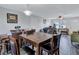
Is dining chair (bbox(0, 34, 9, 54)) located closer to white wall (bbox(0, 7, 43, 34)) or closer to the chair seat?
white wall (bbox(0, 7, 43, 34))

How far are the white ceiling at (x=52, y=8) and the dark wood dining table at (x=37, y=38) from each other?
1.22 ft

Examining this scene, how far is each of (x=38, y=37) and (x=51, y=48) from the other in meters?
0.29

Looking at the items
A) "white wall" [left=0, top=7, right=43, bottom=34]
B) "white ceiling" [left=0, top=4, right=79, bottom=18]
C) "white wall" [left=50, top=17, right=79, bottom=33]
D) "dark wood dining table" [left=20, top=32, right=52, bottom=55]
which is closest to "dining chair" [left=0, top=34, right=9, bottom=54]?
"white wall" [left=0, top=7, right=43, bottom=34]

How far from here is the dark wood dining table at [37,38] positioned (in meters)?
1.74

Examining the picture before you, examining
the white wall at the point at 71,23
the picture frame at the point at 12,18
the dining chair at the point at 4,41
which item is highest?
the picture frame at the point at 12,18

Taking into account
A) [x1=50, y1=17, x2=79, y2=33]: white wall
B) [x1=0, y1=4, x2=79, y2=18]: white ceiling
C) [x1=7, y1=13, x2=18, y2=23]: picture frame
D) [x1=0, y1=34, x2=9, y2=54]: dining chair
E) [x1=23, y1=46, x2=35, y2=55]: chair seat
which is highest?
[x1=0, y1=4, x2=79, y2=18]: white ceiling

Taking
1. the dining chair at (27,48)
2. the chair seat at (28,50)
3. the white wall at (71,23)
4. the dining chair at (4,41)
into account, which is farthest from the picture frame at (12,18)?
the white wall at (71,23)

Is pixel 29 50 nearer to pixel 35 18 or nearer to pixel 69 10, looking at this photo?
pixel 35 18

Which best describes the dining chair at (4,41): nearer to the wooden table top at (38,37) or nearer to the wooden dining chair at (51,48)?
the wooden table top at (38,37)

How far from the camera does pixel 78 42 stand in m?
1.77

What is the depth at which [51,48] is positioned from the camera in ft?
5.92

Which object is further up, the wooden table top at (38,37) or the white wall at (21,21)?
the white wall at (21,21)

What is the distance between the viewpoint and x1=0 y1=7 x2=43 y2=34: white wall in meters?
1.75

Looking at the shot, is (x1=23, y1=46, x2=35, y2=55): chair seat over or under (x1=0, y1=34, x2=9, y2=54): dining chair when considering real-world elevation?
under
